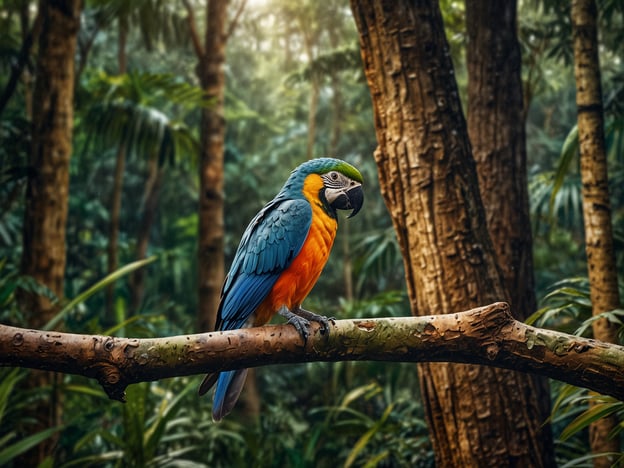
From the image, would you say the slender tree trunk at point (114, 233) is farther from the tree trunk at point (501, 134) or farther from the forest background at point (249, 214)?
the tree trunk at point (501, 134)

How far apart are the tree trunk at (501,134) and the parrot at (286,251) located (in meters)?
1.26

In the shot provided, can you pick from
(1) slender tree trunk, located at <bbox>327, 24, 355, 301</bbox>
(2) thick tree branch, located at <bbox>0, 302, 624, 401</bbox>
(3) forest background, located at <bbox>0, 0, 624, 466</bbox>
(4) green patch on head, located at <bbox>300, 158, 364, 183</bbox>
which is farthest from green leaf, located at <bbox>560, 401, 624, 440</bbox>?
(1) slender tree trunk, located at <bbox>327, 24, 355, 301</bbox>

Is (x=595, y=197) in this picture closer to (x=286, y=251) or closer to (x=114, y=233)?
(x=286, y=251)

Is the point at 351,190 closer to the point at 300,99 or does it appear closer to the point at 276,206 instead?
the point at 276,206

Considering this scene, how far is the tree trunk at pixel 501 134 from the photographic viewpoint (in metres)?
2.59

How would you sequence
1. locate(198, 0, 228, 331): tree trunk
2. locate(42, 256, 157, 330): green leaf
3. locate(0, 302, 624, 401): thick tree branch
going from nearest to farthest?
locate(0, 302, 624, 401): thick tree branch → locate(42, 256, 157, 330): green leaf → locate(198, 0, 228, 331): tree trunk

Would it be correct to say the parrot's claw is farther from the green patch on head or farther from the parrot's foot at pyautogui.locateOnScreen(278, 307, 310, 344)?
the green patch on head

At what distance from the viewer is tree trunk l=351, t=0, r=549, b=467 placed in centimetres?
200

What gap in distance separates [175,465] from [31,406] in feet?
2.77

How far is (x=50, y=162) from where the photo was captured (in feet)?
11.5

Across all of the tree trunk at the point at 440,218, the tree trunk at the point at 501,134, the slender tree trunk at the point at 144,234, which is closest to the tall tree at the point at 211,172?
the slender tree trunk at the point at 144,234

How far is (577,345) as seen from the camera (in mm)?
1324

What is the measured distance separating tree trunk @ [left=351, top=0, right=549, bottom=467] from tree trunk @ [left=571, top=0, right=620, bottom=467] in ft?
0.88

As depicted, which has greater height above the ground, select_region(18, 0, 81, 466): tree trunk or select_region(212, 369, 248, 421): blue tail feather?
select_region(18, 0, 81, 466): tree trunk
